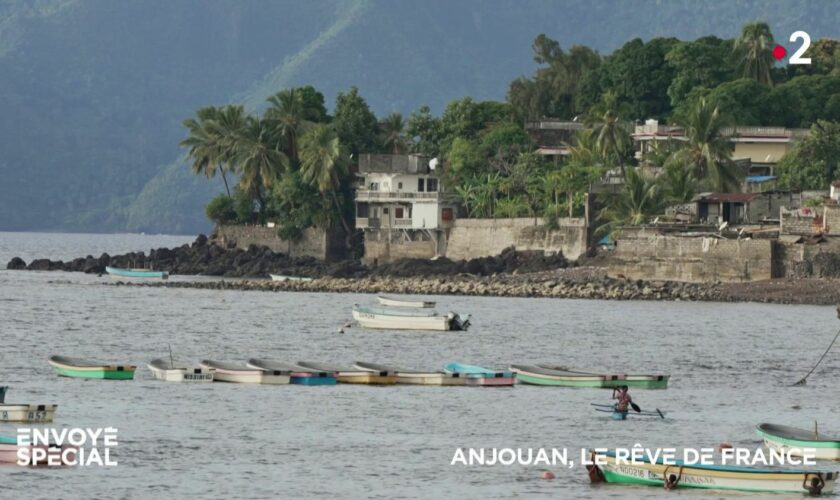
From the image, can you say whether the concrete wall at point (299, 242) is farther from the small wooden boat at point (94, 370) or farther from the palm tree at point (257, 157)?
the small wooden boat at point (94, 370)

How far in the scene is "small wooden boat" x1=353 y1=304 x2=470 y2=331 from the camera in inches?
3105

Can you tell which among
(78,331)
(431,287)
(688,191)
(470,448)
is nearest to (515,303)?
(431,287)

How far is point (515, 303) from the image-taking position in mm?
98750

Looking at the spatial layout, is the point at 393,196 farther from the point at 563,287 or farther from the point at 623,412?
the point at 623,412

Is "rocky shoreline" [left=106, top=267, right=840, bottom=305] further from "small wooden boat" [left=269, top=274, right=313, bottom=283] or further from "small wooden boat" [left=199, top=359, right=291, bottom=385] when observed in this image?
"small wooden boat" [left=199, top=359, right=291, bottom=385]

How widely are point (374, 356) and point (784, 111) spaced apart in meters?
73.0

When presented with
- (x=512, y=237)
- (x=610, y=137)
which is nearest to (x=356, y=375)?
(x=512, y=237)

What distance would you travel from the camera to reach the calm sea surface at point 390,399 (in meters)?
40.6

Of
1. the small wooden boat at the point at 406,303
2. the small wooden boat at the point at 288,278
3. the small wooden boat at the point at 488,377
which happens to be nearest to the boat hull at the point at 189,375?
the small wooden boat at the point at 488,377

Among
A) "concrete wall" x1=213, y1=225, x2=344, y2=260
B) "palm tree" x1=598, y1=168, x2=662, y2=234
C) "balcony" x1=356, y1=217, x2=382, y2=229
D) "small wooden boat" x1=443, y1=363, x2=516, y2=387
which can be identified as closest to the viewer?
"small wooden boat" x1=443, y1=363, x2=516, y2=387

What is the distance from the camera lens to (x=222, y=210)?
13825cm

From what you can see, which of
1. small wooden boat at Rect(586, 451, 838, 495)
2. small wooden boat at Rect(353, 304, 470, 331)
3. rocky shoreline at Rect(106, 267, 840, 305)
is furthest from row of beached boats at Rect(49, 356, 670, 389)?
rocky shoreline at Rect(106, 267, 840, 305)

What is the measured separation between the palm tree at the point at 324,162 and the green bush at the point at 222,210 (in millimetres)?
8546

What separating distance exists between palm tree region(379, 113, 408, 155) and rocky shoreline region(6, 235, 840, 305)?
12.9 m
